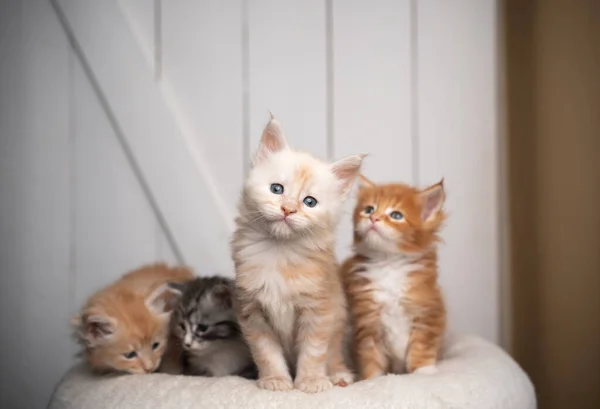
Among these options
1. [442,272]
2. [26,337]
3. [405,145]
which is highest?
[405,145]

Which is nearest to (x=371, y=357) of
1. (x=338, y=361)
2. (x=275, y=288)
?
(x=338, y=361)

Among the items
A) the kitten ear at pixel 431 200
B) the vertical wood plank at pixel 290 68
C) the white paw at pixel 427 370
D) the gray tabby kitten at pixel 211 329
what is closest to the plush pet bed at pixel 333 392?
the white paw at pixel 427 370

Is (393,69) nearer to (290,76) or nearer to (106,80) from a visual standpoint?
(290,76)

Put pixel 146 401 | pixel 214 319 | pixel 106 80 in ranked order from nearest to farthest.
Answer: pixel 146 401 → pixel 214 319 → pixel 106 80

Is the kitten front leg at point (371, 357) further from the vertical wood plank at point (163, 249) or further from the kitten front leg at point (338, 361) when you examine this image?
the vertical wood plank at point (163, 249)

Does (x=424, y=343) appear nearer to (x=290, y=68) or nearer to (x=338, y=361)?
(x=338, y=361)

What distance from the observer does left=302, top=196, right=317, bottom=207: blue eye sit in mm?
1223

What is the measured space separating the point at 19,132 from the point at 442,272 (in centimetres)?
138

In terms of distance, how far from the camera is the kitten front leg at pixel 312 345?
124cm

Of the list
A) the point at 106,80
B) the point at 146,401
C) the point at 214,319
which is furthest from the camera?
the point at 106,80

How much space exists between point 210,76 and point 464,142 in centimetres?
82

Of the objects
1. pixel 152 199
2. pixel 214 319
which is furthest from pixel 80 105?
pixel 214 319

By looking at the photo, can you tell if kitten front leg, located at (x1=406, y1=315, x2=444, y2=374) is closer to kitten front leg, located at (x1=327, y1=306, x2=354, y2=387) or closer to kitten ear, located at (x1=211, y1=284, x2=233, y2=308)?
kitten front leg, located at (x1=327, y1=306, x2=354, y2=387)

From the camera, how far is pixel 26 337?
→ 6.35 ft
